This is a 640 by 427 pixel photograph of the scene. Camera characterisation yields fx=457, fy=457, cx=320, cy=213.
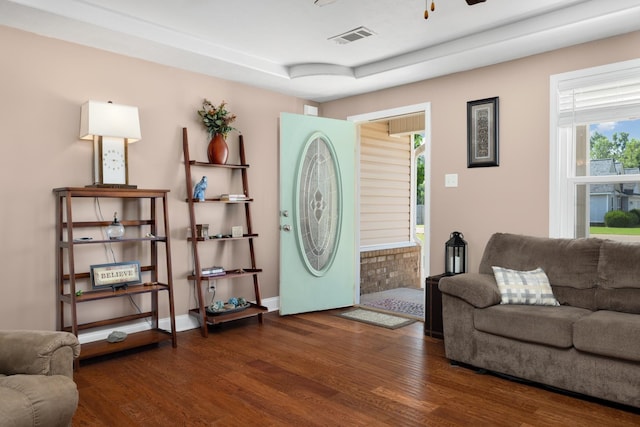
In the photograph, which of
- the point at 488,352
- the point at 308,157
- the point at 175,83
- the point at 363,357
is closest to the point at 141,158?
the point at 175,83

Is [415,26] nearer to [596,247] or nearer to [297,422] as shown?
[596,247]

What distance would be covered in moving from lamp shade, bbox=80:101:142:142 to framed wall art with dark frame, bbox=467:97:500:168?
2945 mm

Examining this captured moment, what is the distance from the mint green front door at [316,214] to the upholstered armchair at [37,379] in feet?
9.41

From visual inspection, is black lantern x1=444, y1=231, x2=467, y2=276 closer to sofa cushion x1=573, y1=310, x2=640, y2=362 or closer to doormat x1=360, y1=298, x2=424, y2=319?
doormat x1=360, y1=298, x2=424, y2=319

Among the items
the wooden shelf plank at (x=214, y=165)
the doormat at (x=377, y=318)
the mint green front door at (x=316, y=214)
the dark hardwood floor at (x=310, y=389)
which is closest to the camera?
the dark hardwood floor at (x=310, y=389)

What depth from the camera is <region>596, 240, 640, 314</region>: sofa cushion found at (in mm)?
2980

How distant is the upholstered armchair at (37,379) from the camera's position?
5.66 feet

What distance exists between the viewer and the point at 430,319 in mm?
4094

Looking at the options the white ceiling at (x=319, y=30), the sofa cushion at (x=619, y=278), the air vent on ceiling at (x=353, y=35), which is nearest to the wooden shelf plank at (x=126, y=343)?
the white ceiling at (x=319, y=30)

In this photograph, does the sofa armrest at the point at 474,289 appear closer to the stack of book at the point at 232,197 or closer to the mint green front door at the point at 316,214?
the mint green front door at the point at 316,214

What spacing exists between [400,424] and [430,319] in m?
1.73

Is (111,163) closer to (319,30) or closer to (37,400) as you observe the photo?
(319,30)

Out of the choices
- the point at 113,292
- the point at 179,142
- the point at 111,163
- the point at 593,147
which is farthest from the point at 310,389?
the point at 593,147

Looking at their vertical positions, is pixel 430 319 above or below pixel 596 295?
below
